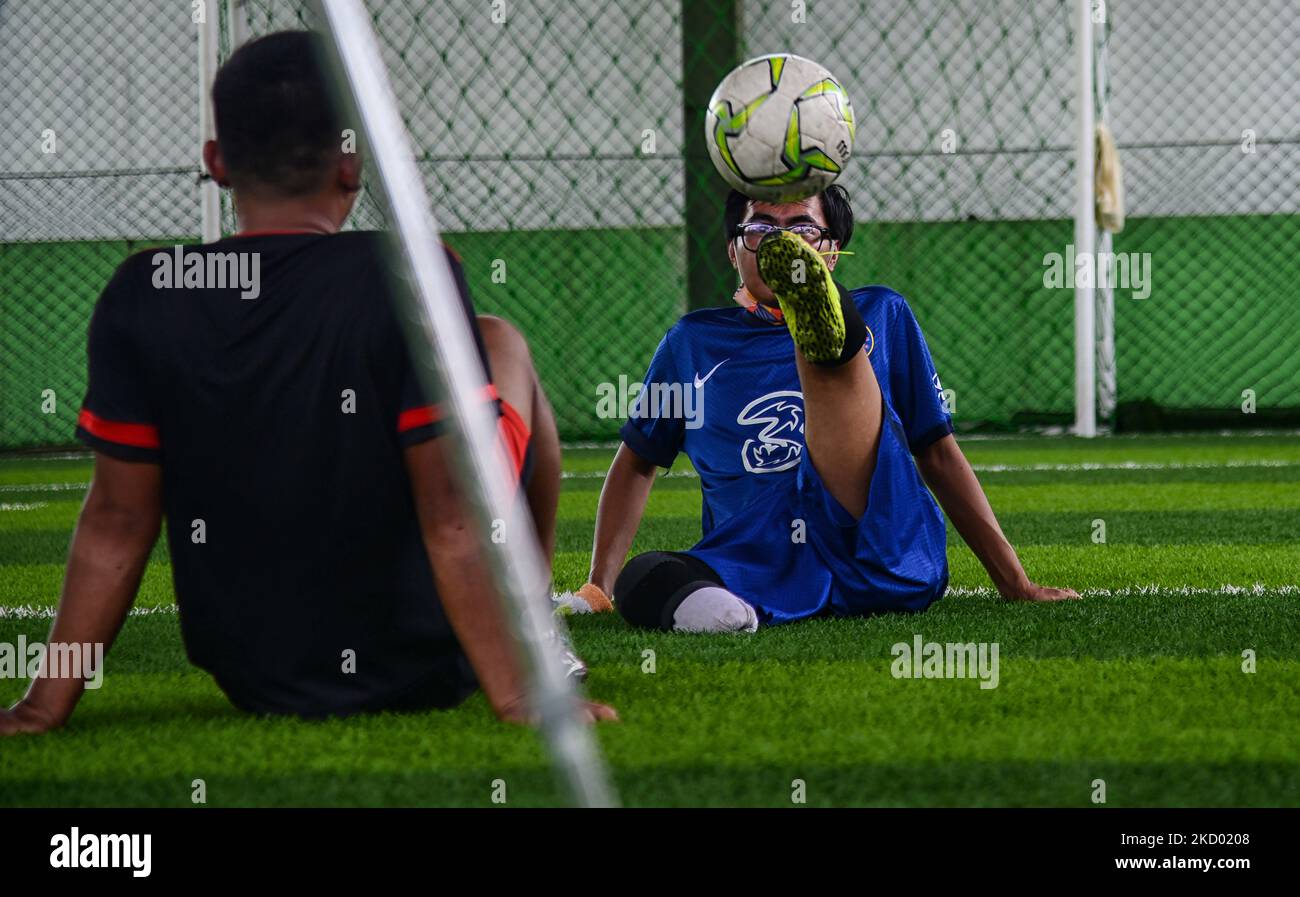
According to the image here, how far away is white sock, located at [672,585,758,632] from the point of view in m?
2.93

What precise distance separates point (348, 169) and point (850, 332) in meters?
0.97

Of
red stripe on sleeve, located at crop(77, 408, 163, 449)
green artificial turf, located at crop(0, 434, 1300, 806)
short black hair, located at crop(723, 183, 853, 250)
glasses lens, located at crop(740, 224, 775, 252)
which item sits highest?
short black hair, located at crop(723, 183, 853, 250)

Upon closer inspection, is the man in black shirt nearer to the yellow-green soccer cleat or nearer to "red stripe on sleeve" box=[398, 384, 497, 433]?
"red stripe on sleeve" box=[398, 384, 497, 433]

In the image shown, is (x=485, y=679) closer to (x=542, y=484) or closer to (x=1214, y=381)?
(x=542, y=484)

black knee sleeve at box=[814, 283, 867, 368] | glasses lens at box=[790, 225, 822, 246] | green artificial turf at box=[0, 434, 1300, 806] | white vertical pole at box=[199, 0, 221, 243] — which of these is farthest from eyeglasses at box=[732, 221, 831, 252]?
white vertical pole at box=[199, 0, 221, 243]

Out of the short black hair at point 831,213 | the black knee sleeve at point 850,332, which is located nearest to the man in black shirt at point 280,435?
the black knee sleeve at point 850,332

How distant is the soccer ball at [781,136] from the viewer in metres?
2.98

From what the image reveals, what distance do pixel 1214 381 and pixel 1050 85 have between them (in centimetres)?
221

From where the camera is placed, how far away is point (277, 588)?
2066 mm

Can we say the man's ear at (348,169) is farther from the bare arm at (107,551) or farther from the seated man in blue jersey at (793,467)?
the seated man in blue jersey at (793,467)

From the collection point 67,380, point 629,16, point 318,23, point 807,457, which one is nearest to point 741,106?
point 807,457

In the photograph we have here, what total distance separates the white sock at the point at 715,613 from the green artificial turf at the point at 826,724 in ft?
0.18

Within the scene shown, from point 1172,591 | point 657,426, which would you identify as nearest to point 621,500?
point 657,426

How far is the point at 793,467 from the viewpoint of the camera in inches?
121
